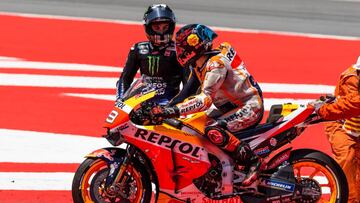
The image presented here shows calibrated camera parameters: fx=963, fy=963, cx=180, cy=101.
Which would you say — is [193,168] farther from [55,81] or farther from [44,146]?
[55,81]

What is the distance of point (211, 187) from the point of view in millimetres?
8992

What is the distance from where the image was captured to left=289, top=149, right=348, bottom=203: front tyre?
8.94 metres

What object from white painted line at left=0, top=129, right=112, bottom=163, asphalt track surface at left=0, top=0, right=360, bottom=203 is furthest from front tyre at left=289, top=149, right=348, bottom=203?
white painted line at left=0, top=129, right=112, bottom=163

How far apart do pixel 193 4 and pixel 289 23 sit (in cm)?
241

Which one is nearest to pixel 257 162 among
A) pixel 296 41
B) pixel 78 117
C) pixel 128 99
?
pixel 128 99

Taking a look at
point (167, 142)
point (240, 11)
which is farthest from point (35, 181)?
point (240, 11)

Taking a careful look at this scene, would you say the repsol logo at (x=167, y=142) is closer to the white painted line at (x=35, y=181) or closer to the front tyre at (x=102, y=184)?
the front tyre at (x=102, y=184)

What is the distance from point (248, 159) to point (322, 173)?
73cm

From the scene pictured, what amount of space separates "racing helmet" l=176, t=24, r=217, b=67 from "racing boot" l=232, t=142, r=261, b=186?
93 cm

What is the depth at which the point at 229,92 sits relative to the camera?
9070 millimetres

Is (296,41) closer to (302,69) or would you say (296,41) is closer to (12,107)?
(302,69)

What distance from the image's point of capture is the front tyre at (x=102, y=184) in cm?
888

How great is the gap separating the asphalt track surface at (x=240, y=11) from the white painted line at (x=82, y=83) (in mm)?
4416

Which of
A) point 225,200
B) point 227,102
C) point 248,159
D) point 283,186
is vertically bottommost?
point 225,200
